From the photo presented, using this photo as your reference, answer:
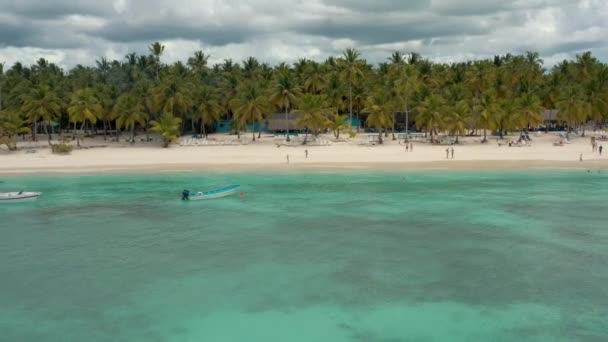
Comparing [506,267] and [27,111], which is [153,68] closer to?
[27,111]

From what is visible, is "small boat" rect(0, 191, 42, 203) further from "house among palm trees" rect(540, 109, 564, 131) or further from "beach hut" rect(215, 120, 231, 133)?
"house among palm trees" rect(540, 109, 564, 131)

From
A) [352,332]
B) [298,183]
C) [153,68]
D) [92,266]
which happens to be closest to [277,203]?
[298,183]

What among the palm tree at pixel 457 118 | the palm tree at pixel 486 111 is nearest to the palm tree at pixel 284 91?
the palm tree at pixel 457 118

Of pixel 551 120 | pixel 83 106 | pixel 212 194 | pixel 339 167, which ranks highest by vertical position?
pixel 83 106

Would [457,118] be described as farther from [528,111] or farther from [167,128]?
[167,128]

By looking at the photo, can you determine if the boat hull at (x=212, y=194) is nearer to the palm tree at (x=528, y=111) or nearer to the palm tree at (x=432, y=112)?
the palm tree at (x=432, y=112)

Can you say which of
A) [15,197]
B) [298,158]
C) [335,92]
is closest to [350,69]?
[335,92]
